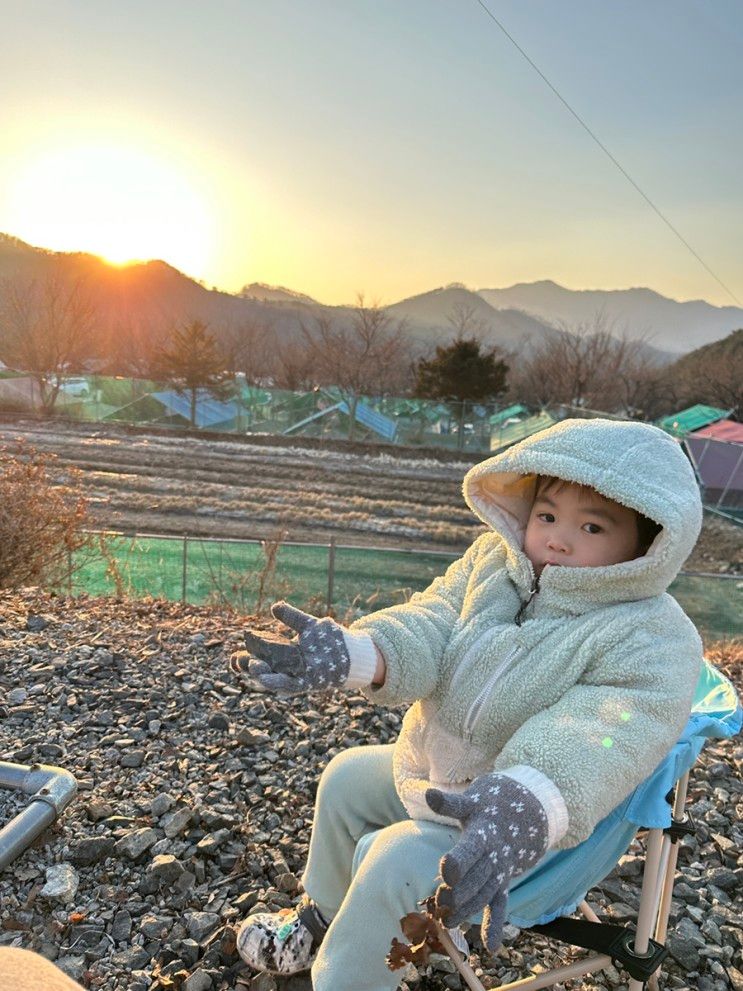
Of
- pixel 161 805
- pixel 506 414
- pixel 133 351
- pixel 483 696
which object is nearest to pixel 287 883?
pixel 161 805

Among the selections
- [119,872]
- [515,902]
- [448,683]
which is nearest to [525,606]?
[448,683]

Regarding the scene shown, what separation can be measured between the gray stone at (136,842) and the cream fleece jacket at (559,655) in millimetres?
890

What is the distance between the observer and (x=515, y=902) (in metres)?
1.32

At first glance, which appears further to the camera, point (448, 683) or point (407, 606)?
point (407, 606)

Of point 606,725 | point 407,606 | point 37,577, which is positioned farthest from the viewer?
point 37,577

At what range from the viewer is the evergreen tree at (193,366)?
27953mm

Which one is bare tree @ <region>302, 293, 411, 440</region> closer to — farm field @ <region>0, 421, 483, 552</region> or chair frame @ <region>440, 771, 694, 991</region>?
farm field @ <region>0, 421, 483, 552</region>

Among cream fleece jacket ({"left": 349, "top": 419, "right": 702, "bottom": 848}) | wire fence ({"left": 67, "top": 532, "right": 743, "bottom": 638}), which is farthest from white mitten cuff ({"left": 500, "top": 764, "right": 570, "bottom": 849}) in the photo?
wire fence ({"left": 67, "top": 532, "right": 743, "bottom": 638})

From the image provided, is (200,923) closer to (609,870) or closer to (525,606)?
(609,870)

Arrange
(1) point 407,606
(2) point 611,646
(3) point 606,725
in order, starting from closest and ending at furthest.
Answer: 1. (3) point 606,725
2. (2) point 611,646
3. (1) point 407,606

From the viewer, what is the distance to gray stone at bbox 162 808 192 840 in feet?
7.00

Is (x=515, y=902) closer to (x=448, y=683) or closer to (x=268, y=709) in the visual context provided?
(x=448, y=683)

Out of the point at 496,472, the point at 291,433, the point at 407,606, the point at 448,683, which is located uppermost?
the point at 496,472

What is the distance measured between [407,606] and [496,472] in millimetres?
356
